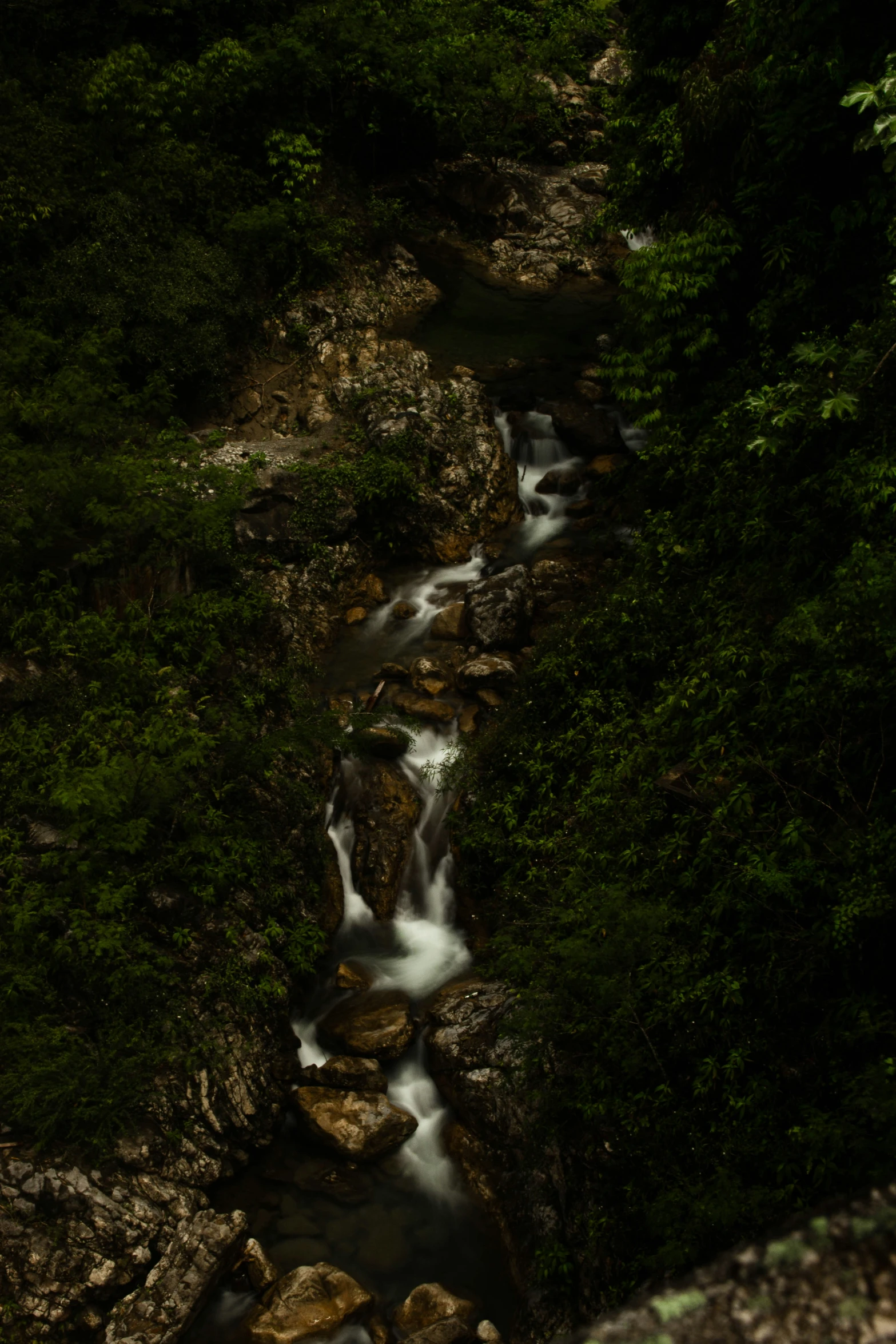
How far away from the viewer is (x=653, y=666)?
8688 mm

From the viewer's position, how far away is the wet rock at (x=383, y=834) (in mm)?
8922

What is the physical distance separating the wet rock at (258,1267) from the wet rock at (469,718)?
538cm

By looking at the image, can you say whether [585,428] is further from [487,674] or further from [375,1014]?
[375,1014]

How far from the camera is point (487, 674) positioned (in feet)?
33.8

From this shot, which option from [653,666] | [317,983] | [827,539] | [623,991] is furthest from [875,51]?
[317,983]

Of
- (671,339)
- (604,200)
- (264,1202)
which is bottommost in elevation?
(264,1202)

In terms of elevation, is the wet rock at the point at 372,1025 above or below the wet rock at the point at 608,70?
below

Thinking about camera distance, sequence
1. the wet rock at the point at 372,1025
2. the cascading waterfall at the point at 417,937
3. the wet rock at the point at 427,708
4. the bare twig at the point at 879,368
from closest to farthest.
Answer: the bare twig at the point at 879,368
the cascading waterfall at the point at 417,937
the wet rock at the point at 372,1025
the wet rock at the point at 427,708

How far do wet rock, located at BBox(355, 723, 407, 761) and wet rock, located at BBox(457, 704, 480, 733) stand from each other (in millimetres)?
758


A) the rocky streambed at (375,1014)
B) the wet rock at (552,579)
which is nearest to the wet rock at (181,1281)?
the rocky streambed at (375,1014)

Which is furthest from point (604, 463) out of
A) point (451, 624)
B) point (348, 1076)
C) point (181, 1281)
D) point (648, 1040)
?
point (181, 1281)

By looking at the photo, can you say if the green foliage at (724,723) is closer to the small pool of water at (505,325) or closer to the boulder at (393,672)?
the boulder at (393,672)

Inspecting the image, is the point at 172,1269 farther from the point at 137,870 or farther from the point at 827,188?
the point at 827,188

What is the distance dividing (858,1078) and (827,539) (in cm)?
447
